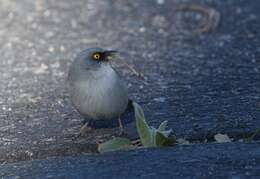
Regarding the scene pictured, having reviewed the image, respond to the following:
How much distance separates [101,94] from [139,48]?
159 centimetres

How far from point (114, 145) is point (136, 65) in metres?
1.56

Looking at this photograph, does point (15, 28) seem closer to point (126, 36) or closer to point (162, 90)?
point (126, 36)

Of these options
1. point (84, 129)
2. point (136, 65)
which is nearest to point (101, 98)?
point (84, 129)

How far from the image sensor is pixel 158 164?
128 inches

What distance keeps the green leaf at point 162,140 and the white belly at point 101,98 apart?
44cm

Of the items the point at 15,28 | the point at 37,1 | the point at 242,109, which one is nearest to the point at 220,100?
the point at 242,109

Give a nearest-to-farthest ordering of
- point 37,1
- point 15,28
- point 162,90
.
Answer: point 162,90, point 15,28, point 37,1

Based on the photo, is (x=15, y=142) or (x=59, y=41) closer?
(x=15, y=142)

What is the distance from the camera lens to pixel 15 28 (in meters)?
6.00

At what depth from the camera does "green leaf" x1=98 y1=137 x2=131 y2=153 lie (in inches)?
140

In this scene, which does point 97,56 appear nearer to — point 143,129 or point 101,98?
point 101,98

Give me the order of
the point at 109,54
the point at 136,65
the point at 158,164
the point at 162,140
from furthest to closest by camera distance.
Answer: the point at 136,65 → the point at 109,54 → the point at 162,140 → the point at 158,164

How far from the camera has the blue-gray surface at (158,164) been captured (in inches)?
123

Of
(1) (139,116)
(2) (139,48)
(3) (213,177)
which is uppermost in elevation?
(2) (139,48)
